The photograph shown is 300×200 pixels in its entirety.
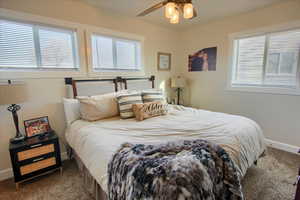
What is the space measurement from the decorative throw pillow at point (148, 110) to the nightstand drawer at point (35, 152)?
3.86 feet

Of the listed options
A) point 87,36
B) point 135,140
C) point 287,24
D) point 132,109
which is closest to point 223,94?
point 287,24

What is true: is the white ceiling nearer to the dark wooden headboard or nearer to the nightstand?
the dark wooden headboard

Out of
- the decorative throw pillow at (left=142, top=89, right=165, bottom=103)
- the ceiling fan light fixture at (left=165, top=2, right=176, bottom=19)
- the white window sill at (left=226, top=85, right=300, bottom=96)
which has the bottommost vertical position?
the decorative throw pillow at (left=142, top=89, right=165, bottom=103)

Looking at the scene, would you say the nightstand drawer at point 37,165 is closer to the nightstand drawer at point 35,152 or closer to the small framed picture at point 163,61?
the nightstand drawer at point 35,152

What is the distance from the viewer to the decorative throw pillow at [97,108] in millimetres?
2104

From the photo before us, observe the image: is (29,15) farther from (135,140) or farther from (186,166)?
(186,166)

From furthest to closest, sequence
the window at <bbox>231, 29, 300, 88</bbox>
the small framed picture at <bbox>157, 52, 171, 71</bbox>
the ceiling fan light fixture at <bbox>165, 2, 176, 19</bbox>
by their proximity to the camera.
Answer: the small framed picture at <bbox>157, 52, 171, 71</bbox>, the window at <bbox>231, 29, 300, 88</bbox>, the ceiling fan light fixture at <bbox>165, 2, 176, 19</bbox>

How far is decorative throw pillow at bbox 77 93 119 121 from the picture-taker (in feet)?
6.90

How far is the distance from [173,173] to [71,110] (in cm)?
184

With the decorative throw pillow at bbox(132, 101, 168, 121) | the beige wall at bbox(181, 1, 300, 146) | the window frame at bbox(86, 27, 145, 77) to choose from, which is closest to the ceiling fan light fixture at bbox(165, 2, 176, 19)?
the decorative throw pillow at bbox(132, 101, 168, 121)

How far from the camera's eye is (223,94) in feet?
11.0

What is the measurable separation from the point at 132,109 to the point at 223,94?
218 cm

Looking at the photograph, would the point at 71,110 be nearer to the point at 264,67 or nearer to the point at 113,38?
the point at 113,38

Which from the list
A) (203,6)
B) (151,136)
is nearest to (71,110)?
(151,136)
